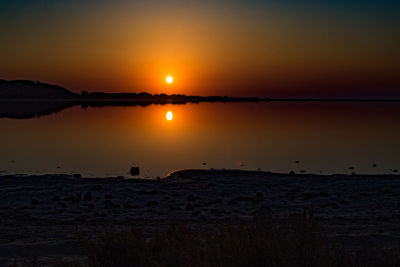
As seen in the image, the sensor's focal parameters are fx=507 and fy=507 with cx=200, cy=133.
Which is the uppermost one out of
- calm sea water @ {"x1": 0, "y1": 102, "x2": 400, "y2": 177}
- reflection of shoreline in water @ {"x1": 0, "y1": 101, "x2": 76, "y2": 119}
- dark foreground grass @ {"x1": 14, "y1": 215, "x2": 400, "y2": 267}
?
reflection of shoreline in water @ {"x1": 0, "y1": 101, "x2": 76, "y2": 119}

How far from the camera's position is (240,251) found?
5.07 metres

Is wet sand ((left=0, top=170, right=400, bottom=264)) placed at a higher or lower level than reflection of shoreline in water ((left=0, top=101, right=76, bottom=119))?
lower

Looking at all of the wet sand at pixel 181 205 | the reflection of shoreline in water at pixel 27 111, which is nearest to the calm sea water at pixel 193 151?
the wet sand at pixel 181 205

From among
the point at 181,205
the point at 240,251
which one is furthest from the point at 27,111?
the point at 240,251

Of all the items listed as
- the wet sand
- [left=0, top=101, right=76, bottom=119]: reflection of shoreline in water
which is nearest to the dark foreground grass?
the wet sand

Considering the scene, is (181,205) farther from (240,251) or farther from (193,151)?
(193,151)

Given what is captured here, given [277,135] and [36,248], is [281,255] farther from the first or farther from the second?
[277,135]

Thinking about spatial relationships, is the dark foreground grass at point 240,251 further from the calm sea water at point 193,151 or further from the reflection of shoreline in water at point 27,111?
the reflection of shoreline in water at point 27,111

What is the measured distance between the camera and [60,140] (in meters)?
36.7

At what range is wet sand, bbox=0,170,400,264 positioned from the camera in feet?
32.0

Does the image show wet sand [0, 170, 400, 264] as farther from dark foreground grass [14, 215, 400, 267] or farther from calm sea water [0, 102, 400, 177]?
calm sea water [0, 102, 400, 177]

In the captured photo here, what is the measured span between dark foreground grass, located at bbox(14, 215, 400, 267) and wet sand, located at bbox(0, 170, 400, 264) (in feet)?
8.43

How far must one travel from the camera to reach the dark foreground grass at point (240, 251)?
16.4 ft

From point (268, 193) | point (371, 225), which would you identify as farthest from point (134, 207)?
point (371, 225)
